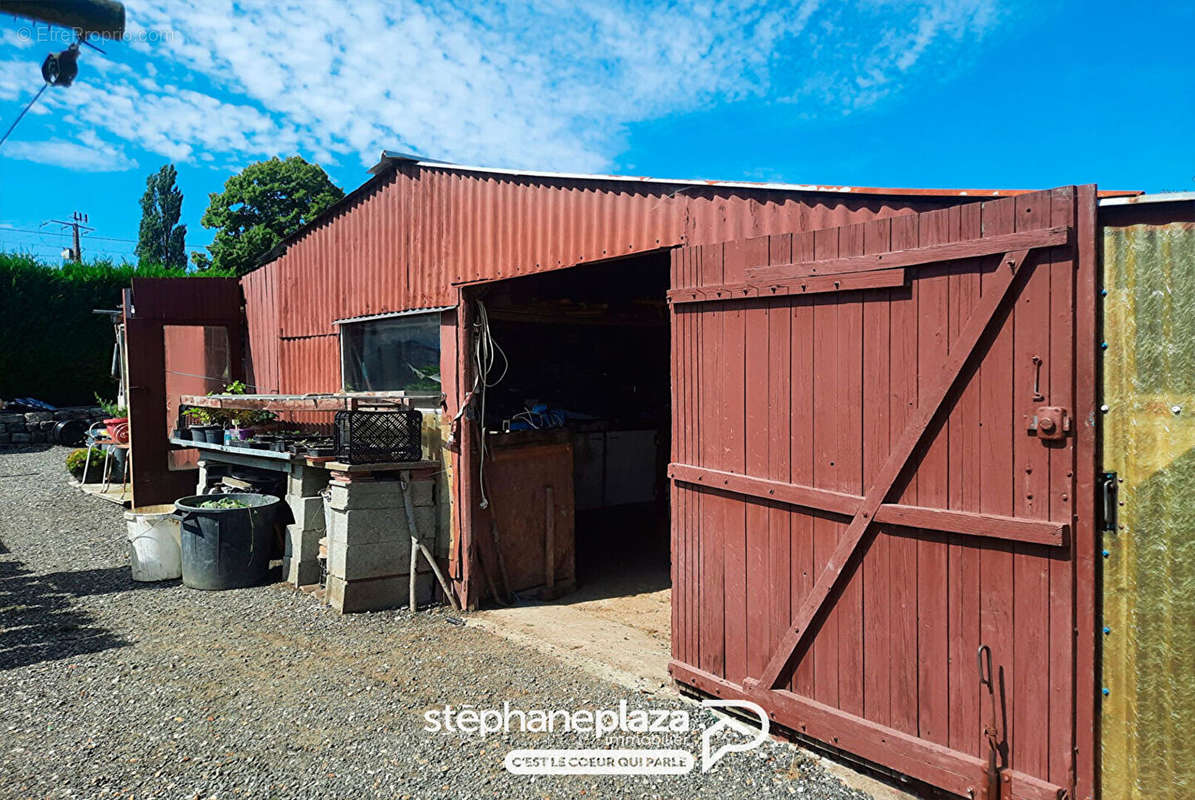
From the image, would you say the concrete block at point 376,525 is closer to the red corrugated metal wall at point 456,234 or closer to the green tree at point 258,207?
the red corrugated metal wall at point 456,234

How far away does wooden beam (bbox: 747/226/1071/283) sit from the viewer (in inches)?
108

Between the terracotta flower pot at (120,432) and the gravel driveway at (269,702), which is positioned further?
the terracotta flower pot at (120,432)

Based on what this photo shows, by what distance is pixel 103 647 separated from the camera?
16.4 feet

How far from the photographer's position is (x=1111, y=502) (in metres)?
2.62

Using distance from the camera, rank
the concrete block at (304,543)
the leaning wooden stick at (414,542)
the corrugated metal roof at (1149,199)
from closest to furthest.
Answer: the corrugated metal roof at (1149,199) → the leaning wooden stick at (414,542) → the concrete block at (304,543)

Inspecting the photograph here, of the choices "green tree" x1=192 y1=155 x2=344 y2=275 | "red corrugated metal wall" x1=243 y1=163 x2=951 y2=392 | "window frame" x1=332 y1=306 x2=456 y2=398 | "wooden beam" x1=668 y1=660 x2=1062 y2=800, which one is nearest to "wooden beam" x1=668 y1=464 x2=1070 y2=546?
"wooden beam" x1=668 y1=660 x2=1062 y2=800

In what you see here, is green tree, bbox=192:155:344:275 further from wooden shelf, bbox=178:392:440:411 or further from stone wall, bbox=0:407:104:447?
wooden shelf, bbox=178:392:440:411

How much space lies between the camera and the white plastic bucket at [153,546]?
660 centimetres

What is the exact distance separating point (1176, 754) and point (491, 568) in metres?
4.72

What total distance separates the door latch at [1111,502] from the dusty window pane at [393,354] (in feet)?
17.0

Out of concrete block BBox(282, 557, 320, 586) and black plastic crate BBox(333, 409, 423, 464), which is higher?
black plastic crate BBox(333, 409, 423, 464)

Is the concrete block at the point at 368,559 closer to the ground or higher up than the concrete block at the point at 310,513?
closer to the ground

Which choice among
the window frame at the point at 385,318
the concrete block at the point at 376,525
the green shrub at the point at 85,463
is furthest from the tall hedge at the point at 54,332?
the concrete block at the point at 376,525

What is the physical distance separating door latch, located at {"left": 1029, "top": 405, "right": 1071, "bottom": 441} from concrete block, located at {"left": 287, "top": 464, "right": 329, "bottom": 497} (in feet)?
18.3
